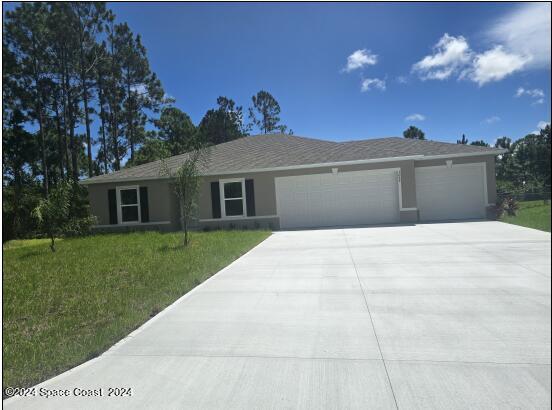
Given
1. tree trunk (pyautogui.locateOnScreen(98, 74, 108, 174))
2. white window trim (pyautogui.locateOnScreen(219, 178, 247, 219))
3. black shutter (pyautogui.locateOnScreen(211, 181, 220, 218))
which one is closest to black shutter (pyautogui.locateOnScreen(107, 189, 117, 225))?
black shutter (pyautogui.locateOnScreen(211, 181, 220, 218))

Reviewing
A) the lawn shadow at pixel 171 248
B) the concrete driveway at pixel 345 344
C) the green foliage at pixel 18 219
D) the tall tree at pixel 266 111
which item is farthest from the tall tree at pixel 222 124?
the concrete driveway at pixel 345 344

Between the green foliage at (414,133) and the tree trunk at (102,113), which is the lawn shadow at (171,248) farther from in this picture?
the green foliage at (414,133)

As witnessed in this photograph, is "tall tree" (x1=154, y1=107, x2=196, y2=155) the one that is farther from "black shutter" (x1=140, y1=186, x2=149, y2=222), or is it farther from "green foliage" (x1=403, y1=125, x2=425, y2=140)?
"green foliage" (x1=403, y1=125, x2=425, y2=140)

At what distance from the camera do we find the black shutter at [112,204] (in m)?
16.6

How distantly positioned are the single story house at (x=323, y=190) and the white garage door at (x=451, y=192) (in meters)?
0.04

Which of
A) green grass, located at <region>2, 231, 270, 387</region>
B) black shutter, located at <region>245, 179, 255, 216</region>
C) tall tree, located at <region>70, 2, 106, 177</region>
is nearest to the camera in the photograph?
green grass, located at <region>2, 231, 270, 387</region>

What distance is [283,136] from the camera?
2109 centimetres

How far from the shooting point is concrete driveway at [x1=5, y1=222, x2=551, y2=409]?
2.77 metres

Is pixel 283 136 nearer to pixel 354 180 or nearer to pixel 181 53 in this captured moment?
pixel 354 180

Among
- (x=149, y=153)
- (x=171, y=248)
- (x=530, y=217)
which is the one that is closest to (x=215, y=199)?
(x=171, y=248)

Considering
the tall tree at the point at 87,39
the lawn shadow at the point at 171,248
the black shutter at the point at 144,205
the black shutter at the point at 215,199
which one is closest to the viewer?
the lawn shadow at the point at 171,248

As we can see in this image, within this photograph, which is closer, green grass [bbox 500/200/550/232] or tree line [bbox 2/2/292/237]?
green grass [bbox 500/200/550/232]

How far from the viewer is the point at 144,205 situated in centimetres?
1638

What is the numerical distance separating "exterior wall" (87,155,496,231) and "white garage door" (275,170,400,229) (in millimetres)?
290
